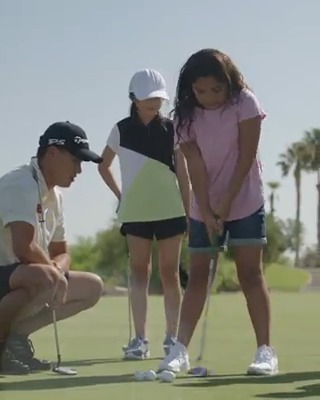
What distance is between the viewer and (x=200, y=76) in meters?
6.06

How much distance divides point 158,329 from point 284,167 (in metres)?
60.7

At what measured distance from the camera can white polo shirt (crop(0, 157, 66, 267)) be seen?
6.06 m

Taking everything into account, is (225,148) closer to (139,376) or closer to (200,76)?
(200,76)

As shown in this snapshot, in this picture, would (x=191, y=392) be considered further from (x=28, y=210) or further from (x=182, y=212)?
(x=182, y=212)

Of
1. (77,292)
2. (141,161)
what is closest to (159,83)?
(141,161)

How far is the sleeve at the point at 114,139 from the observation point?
7.56 metres

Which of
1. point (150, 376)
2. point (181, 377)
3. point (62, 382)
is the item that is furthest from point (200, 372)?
point (62, 382)

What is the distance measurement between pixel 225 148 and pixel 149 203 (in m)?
1.31

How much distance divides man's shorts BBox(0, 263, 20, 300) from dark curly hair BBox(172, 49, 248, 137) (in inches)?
44.1

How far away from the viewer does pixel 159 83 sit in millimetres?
7230

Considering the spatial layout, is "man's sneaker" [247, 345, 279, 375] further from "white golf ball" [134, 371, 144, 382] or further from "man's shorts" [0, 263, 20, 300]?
"man's shorts" [0, 263, 20, 300]

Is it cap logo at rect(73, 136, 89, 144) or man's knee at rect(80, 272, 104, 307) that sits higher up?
cap logo at rect(73, 136, 89, 144)

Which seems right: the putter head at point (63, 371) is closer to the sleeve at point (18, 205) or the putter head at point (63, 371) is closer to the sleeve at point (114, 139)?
the sleeve at point (18, 205)

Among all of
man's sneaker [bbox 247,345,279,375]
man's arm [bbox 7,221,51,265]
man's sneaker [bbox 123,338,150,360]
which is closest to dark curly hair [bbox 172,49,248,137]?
man's arm [bbox 7,221,51,265]
